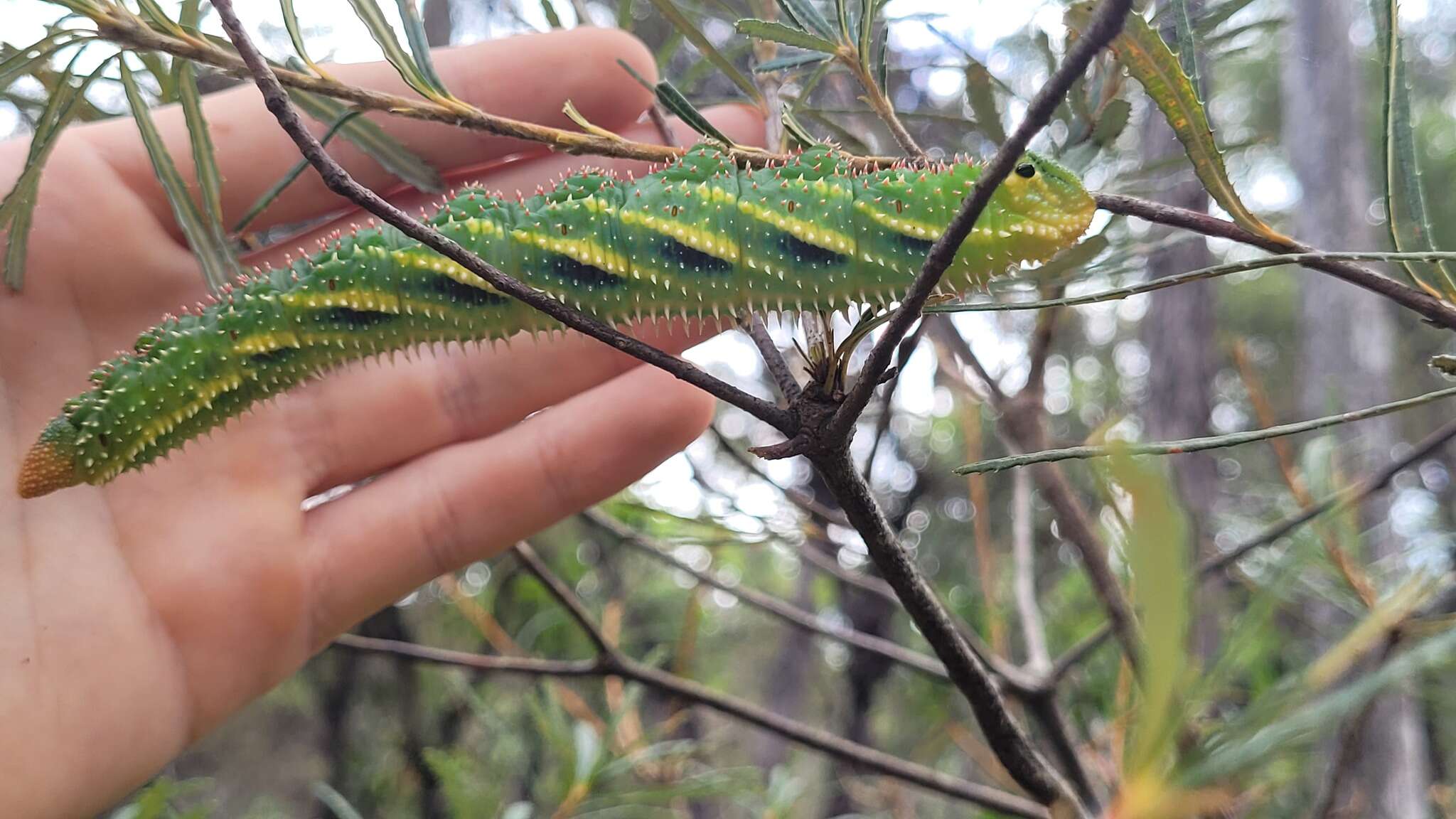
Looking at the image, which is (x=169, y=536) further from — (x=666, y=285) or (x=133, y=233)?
(x=666, y=285)

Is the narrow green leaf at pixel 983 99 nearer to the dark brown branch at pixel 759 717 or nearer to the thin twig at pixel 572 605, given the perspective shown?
the dark brown branch at pixel 759 717

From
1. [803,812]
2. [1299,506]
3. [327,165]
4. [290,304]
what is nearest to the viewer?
[327,165]

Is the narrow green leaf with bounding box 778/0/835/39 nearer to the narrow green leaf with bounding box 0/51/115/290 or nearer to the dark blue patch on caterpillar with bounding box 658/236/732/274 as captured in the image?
the dark blue patch on caterpillar with bounding box 658/236/732/274

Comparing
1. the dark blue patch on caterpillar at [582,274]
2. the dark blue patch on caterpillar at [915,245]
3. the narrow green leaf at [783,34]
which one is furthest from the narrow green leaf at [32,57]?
the dark blue patch on caterpillar at [915,245]

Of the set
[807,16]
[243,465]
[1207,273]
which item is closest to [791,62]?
[807,16]

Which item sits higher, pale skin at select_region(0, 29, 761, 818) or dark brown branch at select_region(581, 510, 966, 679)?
pale skin at select_region(0, 29, 761, 818)

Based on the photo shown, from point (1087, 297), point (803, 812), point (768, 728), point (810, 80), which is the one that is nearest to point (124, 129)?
point (810, 80)

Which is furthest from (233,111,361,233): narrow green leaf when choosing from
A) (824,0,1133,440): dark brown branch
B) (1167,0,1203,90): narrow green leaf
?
(1167,0,1203,90): narrow green leaf
